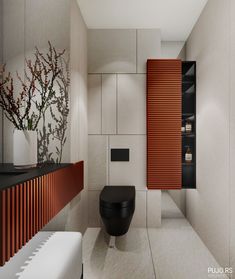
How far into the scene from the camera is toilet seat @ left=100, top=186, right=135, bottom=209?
2.20m

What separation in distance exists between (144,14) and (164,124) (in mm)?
1405

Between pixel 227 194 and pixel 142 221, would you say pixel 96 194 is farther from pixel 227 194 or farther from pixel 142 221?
pixel 227 194

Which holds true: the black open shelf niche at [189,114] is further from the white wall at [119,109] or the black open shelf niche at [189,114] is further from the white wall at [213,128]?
the white wall at [119,109]

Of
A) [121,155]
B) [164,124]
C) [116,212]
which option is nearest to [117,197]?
[116,212]

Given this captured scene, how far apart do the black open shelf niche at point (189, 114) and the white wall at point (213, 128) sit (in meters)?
0.15

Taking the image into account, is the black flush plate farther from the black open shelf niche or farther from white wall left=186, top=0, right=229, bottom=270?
white wall left=186, top=0, right=229, bottom=270

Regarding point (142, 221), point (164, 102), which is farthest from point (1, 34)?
point (142, 221)

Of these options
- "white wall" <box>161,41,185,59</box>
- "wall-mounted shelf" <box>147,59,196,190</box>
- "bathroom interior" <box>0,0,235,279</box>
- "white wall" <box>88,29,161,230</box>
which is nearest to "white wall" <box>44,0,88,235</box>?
"bathroom interior" <box>0,0,235,279</box>

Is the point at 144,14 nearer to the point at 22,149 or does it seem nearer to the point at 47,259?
the point at 22,149

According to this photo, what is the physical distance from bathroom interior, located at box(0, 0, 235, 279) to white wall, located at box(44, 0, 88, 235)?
0.04ft

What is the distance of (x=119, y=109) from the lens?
9.82 ft

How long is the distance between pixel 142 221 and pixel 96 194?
0.74 metres

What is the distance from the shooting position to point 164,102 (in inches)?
112

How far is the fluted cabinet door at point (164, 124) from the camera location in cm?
283
